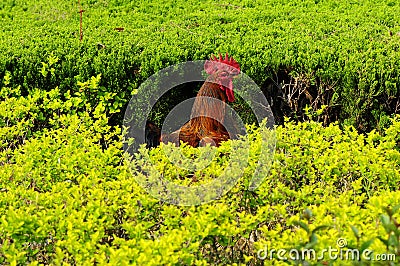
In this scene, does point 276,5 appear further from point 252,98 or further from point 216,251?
point 216,251

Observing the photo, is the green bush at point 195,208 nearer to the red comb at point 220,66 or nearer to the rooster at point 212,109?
the rooster at point 212,109

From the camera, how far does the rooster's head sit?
4.81 metres

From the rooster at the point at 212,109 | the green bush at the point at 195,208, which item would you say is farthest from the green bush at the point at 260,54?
the green bush at the point at 195,208

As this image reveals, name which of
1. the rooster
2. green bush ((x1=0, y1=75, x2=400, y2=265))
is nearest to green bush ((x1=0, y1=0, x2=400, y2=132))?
the rooster

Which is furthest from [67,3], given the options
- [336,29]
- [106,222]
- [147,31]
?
[106,222]

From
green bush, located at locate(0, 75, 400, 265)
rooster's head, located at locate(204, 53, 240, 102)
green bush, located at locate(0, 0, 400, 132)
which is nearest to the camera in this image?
green bush, located at locate(0, 75, 400, 265)

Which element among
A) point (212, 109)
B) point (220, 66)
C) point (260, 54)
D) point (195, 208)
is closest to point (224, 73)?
point (220, 66)

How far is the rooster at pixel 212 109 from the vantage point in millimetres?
4820

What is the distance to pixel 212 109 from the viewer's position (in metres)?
4.82

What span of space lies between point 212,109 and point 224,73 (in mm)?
299

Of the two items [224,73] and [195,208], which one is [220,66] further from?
[195,208]

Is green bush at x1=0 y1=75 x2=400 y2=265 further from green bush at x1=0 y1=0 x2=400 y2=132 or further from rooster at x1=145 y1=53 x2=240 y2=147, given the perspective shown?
green bush at x1=0 y1=0 x2=400 y2=132

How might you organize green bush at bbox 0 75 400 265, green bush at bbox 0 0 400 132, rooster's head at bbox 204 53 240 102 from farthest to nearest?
green bush at bbox 0 0 400 132 < rooster's head at bbox 204 53 240 102 < green bush at bbox 0 75 400 265

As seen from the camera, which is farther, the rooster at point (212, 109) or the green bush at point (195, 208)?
the rooster at point (212, 109)
